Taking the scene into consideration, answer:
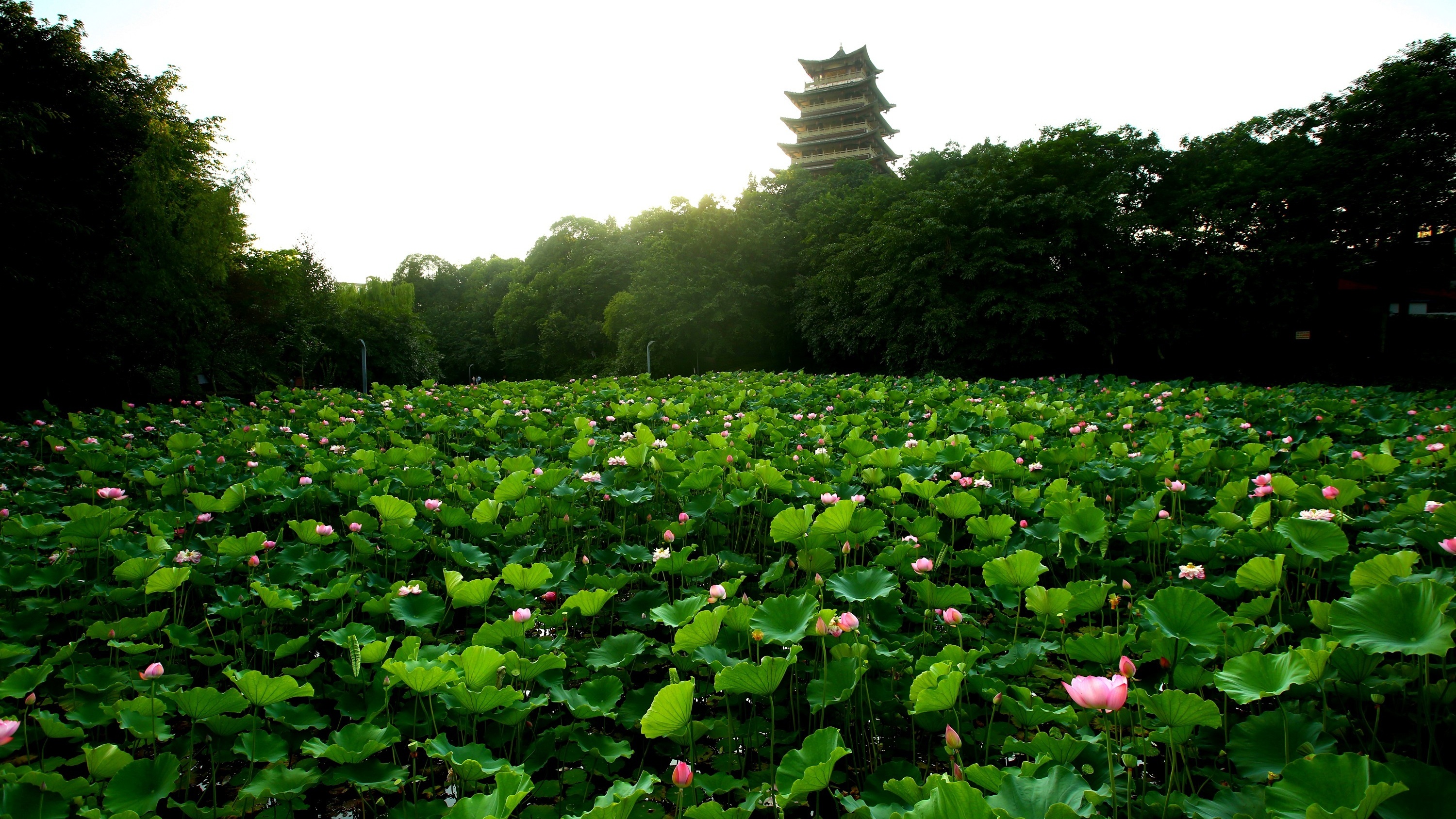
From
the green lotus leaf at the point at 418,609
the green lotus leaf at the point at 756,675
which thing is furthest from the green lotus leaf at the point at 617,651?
the green lotus leaf at the point at 418,609

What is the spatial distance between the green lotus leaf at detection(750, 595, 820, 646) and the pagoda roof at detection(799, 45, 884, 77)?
119ft

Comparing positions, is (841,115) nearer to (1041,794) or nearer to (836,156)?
(836,156)

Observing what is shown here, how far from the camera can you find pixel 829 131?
33.1 meters

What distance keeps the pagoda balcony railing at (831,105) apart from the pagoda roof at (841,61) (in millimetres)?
1623

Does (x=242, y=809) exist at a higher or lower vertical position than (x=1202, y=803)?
lower

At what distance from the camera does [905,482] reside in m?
2.31

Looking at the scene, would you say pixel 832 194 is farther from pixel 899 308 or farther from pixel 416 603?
→ pixel 416 603

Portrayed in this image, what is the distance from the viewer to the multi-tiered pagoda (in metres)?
32.3

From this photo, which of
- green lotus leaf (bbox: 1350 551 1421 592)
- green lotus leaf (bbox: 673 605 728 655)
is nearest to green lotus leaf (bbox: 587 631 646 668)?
green lotus leaf (bbox: 673 605 728 655)

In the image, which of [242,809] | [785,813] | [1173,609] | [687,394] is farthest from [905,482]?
[687,394]

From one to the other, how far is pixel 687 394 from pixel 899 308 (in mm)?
9089

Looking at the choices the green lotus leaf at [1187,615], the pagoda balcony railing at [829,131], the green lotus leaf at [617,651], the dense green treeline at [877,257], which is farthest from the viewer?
the pagoda balcony railing at [829,131]

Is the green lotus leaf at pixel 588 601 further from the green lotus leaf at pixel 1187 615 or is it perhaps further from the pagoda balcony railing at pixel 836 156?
the pagoda balcony railing at pixel 836 156

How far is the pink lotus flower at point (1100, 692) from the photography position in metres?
0.91
